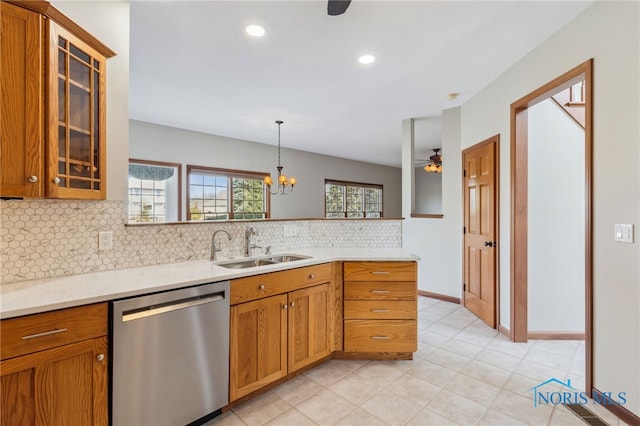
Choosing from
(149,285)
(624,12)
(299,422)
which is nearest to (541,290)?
(624,12)

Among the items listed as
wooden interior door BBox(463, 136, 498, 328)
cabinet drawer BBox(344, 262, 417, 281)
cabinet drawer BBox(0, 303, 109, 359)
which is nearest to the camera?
cabinet drawer BBox(0, 303, 109, 359)

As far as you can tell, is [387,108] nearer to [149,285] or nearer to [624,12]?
[624,12]

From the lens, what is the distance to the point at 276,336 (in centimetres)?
204

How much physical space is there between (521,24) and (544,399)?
2611 millimetres

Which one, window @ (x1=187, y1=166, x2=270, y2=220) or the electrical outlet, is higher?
window @ (x1=187, y1=166, x2=270, y2=220)

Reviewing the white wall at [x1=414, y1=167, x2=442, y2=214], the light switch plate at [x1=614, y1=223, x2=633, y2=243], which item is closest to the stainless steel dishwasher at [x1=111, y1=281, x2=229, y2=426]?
the light switch plate at [x1=614, y1=223, x2=633, y2=243]

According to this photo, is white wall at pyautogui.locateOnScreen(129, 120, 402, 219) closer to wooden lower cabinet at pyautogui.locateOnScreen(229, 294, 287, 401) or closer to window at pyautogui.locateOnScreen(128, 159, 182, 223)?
window at pyautogui.locateOnScreen(128, 159, 182, 223)

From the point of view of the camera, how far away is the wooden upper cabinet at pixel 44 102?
1.34 meters

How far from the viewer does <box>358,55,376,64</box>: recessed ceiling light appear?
2691 mm

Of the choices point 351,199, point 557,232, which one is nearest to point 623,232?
point 557,232

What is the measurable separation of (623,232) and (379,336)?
5.64ft

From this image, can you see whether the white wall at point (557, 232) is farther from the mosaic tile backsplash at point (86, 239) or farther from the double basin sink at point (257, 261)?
the mosaic tile backsplash at point (86, 239)

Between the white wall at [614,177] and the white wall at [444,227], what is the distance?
1889 millimetres

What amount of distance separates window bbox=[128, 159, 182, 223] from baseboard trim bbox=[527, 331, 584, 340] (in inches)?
205
